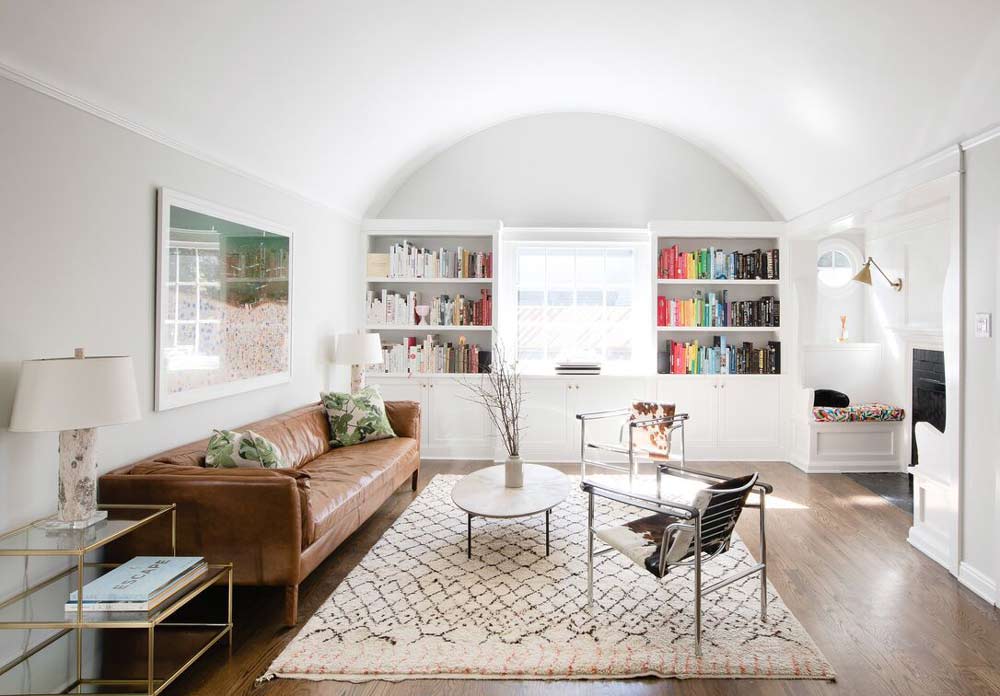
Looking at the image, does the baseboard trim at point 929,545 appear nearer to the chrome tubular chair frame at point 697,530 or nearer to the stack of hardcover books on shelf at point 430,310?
the chrome tubular chair frame at point 697,530

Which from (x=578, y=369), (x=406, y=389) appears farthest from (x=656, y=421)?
(x=406, y=389)

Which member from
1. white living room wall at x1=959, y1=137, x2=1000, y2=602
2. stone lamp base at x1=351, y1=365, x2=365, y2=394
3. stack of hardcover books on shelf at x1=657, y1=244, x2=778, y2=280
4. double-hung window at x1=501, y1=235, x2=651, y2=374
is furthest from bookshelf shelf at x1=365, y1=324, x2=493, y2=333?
white living room wall at x1=959, y1=137, x2=1000, y2=602

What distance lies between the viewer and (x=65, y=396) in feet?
6.50

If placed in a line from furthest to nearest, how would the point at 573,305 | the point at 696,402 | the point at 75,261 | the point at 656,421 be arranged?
the point at 573,305 → the point at 696,402 → the point at 656,421 → the point at 75,261

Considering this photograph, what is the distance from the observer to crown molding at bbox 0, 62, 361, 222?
2109 mm

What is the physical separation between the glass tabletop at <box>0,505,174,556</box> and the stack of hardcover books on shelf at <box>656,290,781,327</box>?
469 cm

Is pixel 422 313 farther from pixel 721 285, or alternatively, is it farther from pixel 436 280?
pixel 721 285

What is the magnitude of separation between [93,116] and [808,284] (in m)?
5.71

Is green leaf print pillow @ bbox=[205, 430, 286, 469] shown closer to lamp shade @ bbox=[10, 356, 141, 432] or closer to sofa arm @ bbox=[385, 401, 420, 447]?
lamp shade @ bbox=[10, 356, 141, 432]

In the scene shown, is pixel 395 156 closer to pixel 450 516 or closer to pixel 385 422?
pixel 385 422

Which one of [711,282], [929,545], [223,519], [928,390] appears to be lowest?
[929,545]

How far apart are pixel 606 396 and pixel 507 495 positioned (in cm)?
251

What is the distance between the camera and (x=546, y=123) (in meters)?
5.71

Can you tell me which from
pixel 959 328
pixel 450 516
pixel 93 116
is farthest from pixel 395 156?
pixel 959 328
